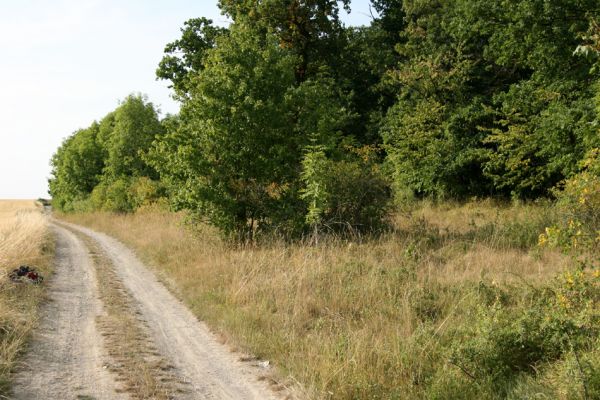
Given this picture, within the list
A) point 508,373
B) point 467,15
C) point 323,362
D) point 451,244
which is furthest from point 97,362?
point 467,15

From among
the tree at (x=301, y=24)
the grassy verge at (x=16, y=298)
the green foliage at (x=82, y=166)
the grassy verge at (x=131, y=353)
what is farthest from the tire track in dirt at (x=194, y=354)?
the green foliage at (x=82, y=166)

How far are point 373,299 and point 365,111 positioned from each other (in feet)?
87.3

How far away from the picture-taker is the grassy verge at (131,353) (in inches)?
236

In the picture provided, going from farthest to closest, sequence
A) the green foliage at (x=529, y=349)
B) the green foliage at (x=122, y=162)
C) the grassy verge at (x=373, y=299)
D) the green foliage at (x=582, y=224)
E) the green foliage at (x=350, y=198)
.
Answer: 1. the green foliage at (x=122, y=162)
2. the green foliage at (x=350, y=198)
3. the green foliage at (x=582, y=224)
4. the grassy verge at (x=373, y=299)
5. the green foliage at (x=529, y=349)

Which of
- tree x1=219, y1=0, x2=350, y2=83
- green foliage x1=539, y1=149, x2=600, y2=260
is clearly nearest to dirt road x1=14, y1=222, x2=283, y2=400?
green foliage x1=539, y1=149, x2=600, y2=260

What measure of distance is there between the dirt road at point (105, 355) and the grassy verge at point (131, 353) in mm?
121

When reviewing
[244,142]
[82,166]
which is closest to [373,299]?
[244,142]

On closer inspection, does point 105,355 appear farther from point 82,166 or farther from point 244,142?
point 82,166

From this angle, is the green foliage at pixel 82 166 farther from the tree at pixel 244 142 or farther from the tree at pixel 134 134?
the tree at pixel 244 142

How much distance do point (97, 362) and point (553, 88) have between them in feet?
63.0

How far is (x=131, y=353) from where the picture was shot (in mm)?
7230

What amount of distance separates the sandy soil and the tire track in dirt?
89 cm

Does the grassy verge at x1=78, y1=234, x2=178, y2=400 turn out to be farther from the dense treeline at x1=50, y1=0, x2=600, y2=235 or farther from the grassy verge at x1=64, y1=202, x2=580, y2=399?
the dense treeline at x1=50, y1=0, x2=600, y2=235

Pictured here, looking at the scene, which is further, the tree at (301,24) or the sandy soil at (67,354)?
the tree at (301,24)
